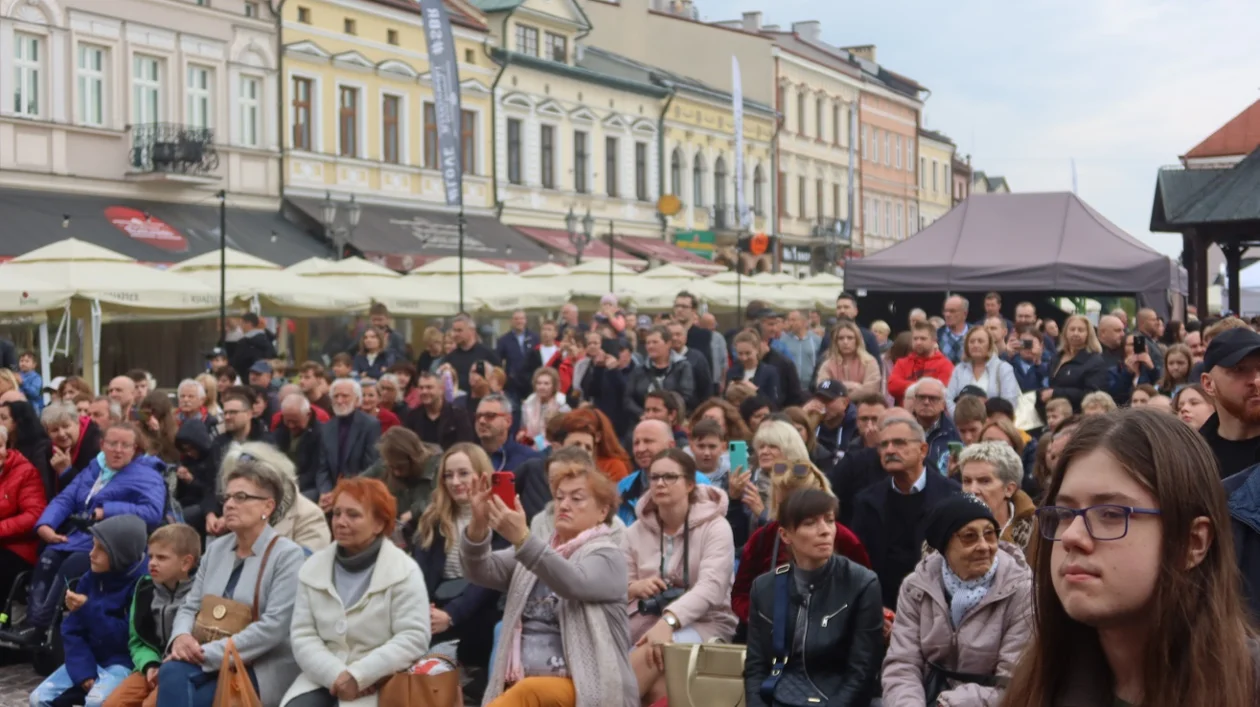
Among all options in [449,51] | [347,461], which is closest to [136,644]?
[347,461]

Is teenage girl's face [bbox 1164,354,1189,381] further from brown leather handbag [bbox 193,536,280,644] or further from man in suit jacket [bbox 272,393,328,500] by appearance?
brown leather handbag [bbox 193,536,280,644]

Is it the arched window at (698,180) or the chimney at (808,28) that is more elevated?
the chimney at (808,28)

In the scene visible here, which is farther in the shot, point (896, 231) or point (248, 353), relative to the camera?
point (896, 231)

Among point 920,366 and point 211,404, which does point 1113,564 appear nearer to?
point 920,366

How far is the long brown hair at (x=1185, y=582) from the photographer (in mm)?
2207

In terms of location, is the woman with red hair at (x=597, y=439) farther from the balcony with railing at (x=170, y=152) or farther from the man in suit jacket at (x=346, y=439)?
the balcony with railing at (x=170, y=152)

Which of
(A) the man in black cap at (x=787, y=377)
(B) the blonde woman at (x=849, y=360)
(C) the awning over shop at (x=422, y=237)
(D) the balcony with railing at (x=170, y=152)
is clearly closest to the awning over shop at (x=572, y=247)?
(C) the awning over shop at (x=422, y=237)

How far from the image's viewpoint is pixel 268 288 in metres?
22.0

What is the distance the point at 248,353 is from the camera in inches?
692

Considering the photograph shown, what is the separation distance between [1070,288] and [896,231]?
5522 centimetres

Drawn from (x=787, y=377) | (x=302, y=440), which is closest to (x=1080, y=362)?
(x=787, y=377)

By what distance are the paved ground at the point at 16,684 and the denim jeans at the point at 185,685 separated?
2061 millimetres

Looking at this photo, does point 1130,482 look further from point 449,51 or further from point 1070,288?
point 449,51

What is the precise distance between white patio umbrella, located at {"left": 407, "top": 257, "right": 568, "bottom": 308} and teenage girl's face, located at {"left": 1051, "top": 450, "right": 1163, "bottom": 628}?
23.6 m
